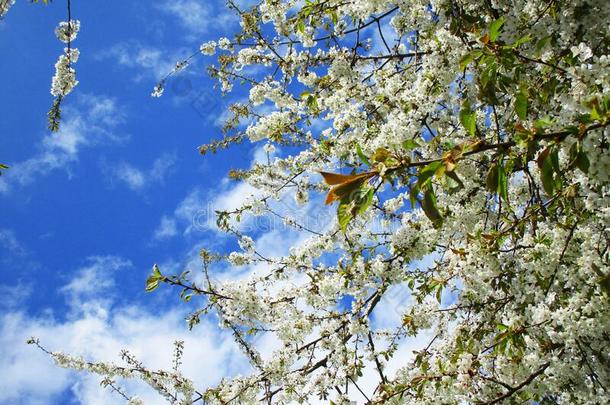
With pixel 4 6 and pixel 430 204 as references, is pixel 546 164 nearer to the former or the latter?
pixel 430 204

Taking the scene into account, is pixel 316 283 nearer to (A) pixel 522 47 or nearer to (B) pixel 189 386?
(B) pixel 189 386

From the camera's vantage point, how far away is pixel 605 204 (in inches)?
85.2

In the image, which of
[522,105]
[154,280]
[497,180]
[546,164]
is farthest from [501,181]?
[154,280]

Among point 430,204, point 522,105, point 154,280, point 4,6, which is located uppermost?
point 4,6

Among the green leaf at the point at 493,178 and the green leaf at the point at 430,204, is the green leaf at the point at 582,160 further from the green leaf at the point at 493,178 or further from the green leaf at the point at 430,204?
the green leaf at the point at 430,204

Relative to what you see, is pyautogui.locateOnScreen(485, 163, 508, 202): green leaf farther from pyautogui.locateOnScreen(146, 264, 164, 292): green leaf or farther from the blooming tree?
pyautogui.locateOnScreen(146, 264, 164, 292): green leaf

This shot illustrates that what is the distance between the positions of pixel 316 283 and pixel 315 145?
5.18 ft

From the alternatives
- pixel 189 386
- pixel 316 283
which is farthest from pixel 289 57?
pixel 189 386

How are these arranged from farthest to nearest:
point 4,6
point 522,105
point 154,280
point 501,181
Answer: point 154,280
point 4,6
point 522,105
point 501,181

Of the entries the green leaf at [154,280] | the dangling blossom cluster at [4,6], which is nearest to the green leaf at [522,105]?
the green leaf at [154,280]

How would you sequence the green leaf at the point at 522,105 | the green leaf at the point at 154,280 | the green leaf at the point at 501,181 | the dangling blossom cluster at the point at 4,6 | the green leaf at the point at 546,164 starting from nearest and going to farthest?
the green leaf at the point at 546,164, the green leaf at the point at 501,181, the green leaf at the point at 522,105, the dangling blossom cluster at the point at 4,6, the green leaf at the point at 154,280

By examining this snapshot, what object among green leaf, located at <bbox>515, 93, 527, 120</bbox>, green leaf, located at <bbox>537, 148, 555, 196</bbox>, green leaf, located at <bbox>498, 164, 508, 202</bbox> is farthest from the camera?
green leaf, located at <bbox>515, 93, 527, 120</bbox>

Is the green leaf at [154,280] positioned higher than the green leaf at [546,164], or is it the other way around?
the green leaf at [154,280]

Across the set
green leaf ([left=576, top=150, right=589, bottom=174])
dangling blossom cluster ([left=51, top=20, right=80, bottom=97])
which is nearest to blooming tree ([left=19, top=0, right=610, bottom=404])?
green leaf ([left=576, top=150, right=589, bottom=174])
